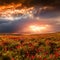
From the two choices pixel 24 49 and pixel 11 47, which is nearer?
pixel 24 49

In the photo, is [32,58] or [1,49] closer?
[32,58]

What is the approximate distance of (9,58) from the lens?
1514 centimetres

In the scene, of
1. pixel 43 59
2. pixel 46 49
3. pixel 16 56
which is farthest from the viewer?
pixel 46 49

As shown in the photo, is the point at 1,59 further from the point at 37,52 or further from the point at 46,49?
the point at 46,49

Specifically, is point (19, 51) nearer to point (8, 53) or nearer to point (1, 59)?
point (8, 53)

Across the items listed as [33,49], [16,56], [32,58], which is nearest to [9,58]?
[16,56]

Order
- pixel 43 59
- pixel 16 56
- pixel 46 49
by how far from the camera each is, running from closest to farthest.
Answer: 1. pixel 43 59
2. pixel 16 56
3. pixel 46 49

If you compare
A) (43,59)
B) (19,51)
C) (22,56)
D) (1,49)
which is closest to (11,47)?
(1,49)

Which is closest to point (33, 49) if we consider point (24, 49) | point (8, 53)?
point (24, 49)

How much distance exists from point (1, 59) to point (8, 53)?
4.34 feet

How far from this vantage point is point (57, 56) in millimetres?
14570

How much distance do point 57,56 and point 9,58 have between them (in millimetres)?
2909

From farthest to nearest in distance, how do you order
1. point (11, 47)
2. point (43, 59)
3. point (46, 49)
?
point (11, 47)
point (46, 49)
point (43, 59)

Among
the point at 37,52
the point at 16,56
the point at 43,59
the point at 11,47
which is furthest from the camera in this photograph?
the point at 11,47
